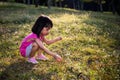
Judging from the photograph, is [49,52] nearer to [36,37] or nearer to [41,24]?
[36,37]

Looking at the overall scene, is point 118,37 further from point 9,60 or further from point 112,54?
point 9,60

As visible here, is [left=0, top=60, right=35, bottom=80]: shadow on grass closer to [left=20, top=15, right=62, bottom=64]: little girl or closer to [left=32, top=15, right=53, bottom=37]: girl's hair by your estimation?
[left=20, top=15, right=62, bottom=64]: little girl

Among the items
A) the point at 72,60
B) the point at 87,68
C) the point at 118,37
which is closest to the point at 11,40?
the point at 72,60

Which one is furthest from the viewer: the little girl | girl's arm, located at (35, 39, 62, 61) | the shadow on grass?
the little girl

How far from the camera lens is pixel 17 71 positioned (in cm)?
864

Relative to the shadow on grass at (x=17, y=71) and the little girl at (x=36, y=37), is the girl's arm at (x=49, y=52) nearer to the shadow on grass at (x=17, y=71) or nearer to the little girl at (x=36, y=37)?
the little girl at (x=36, y=37)

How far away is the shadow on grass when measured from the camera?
320 inches

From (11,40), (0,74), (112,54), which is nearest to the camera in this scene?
(0,74)

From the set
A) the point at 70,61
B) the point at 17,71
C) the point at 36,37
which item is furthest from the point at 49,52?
the point at 70,61

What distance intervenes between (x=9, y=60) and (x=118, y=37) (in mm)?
8438

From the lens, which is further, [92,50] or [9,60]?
[92,50]

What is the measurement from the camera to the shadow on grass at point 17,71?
8123 millimetres

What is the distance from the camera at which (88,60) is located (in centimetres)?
1031

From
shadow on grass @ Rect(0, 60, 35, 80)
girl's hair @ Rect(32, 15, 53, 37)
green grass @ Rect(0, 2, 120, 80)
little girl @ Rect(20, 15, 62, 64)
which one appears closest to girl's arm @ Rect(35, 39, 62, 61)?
little girl @ Rect(20, 15, 62, 64)
